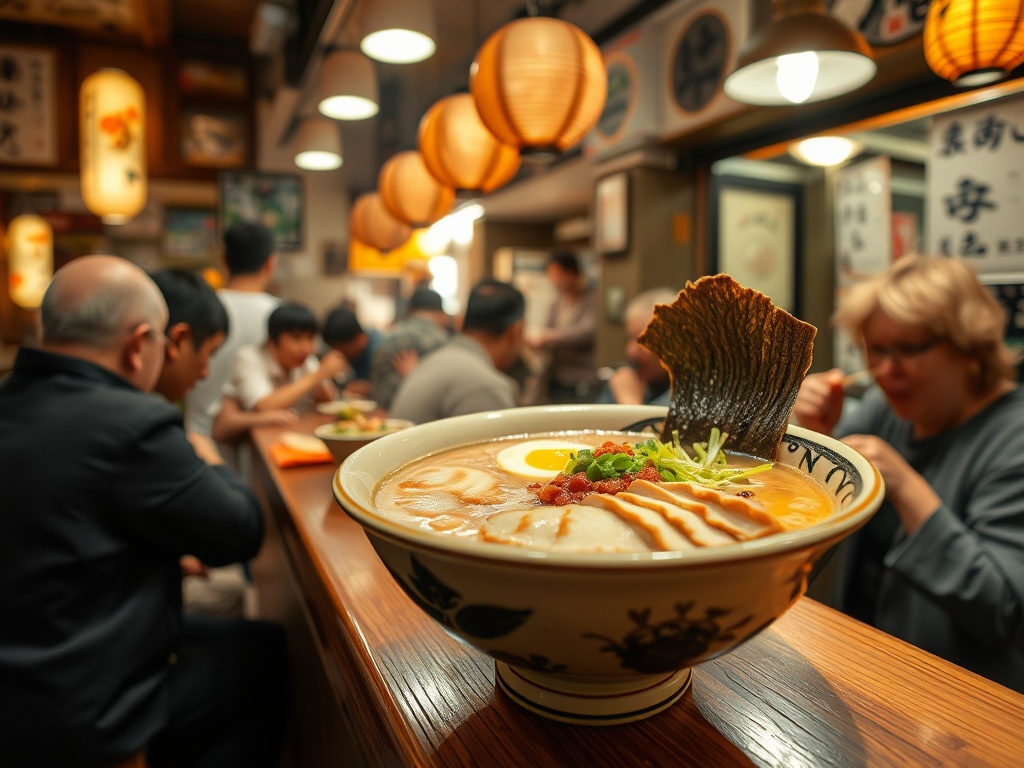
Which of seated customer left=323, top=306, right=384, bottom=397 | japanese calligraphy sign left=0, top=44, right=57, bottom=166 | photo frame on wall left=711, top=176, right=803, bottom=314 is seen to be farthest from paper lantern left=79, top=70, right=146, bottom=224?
photo frame on wall left=711, top=176, right=803, bottom=314

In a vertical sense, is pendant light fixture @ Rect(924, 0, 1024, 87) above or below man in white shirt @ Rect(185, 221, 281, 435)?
above

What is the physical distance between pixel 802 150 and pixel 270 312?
423cm

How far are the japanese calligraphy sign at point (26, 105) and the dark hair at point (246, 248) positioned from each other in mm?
3987

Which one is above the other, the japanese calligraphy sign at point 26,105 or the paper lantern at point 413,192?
the japanese calligraphy sign at point 26,105

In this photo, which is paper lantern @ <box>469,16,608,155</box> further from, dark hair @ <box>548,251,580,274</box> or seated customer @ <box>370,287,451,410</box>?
dark hair @ <box>548,251,580,274</box>

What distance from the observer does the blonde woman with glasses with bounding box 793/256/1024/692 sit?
1.44 metres

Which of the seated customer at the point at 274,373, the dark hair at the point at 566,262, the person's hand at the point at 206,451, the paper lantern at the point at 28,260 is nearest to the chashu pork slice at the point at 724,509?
the person's hand at the point at 206,451

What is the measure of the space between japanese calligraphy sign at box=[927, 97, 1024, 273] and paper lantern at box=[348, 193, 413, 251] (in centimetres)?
434

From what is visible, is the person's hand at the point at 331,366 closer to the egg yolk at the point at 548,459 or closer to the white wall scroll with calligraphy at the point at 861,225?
the egg yolk at the point at 548,459

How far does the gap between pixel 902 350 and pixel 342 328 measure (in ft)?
14.1

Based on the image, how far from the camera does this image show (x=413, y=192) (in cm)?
476

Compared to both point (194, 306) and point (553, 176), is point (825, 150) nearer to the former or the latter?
point (553, 176)

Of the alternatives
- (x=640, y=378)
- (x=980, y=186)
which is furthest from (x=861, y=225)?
(x=640, y=378)

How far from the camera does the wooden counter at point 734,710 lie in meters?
0.64
